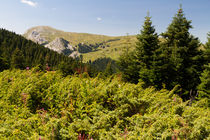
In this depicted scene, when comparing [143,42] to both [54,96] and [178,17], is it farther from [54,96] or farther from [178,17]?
[54,96]

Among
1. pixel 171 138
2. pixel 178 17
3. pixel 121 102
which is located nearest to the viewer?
pixel 171 138

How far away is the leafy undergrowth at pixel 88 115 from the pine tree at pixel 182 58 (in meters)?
15.0

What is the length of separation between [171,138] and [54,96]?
12.1ft

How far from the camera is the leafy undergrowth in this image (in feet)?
9.62

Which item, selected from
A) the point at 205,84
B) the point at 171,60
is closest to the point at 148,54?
the point at 171,60

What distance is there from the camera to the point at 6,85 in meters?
5.07

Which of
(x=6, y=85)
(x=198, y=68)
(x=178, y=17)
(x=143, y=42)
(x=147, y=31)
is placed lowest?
(x=6, y=85)

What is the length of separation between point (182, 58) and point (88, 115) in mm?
18916

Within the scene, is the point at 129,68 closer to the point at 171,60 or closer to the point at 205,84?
the point at 171,60

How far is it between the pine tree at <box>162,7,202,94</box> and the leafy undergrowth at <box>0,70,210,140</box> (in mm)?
14951

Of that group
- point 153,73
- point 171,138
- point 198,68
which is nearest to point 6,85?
point 171,138

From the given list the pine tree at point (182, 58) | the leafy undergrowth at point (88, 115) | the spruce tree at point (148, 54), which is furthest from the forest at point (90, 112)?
the pine tree at point (182, 58)

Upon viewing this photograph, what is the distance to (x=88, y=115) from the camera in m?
4.01

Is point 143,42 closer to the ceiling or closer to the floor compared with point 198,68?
closer to the ceiling
